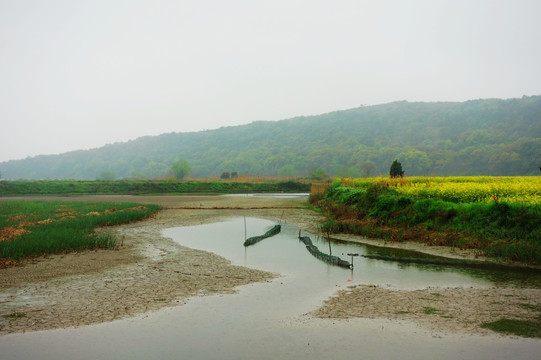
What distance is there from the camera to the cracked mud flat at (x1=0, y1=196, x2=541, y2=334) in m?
7.27

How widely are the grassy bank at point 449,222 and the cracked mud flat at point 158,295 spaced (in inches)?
52.7

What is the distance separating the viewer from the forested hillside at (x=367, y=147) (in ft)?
349

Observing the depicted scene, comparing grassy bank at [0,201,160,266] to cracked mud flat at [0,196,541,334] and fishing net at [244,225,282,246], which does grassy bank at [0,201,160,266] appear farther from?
fishing net at [244,225,282,246]

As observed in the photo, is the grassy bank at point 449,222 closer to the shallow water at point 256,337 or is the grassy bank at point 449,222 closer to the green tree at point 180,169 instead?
the shallow water at point 256,337

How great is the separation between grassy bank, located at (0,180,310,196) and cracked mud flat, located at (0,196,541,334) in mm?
48746

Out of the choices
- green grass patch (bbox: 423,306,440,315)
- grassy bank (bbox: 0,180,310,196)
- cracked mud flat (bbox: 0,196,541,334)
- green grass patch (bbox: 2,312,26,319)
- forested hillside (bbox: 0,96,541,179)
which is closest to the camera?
green grass patch (bbox: 2,312,26,319)

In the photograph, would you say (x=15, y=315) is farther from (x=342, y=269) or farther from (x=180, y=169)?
(x=180, y=169)

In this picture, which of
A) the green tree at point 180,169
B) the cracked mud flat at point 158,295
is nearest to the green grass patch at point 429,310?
the cracked mud flat at point 158,295

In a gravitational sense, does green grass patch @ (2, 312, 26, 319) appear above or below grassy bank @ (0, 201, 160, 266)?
below

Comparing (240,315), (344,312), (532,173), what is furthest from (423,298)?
(532,173)

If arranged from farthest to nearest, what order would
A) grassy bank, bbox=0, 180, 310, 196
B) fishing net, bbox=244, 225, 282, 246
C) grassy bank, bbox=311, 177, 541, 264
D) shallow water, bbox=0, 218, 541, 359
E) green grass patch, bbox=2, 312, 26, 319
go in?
grassy bank, bbox=0, 180, 310, 196, fishing net, bbox=244, 225, 282, 246, grassy bank, bbox=311, 177, 541, 264, green grass patch, bbox=2, 312, 26, 319, shallow water, bbox=0, 218, 541, 359

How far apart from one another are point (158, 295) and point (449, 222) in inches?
457

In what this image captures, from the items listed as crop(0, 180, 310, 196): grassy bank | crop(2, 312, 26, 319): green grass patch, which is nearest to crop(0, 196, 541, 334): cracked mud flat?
crop(2, 312, 26, 319): green grass patch

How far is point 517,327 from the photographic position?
671 centimetres
